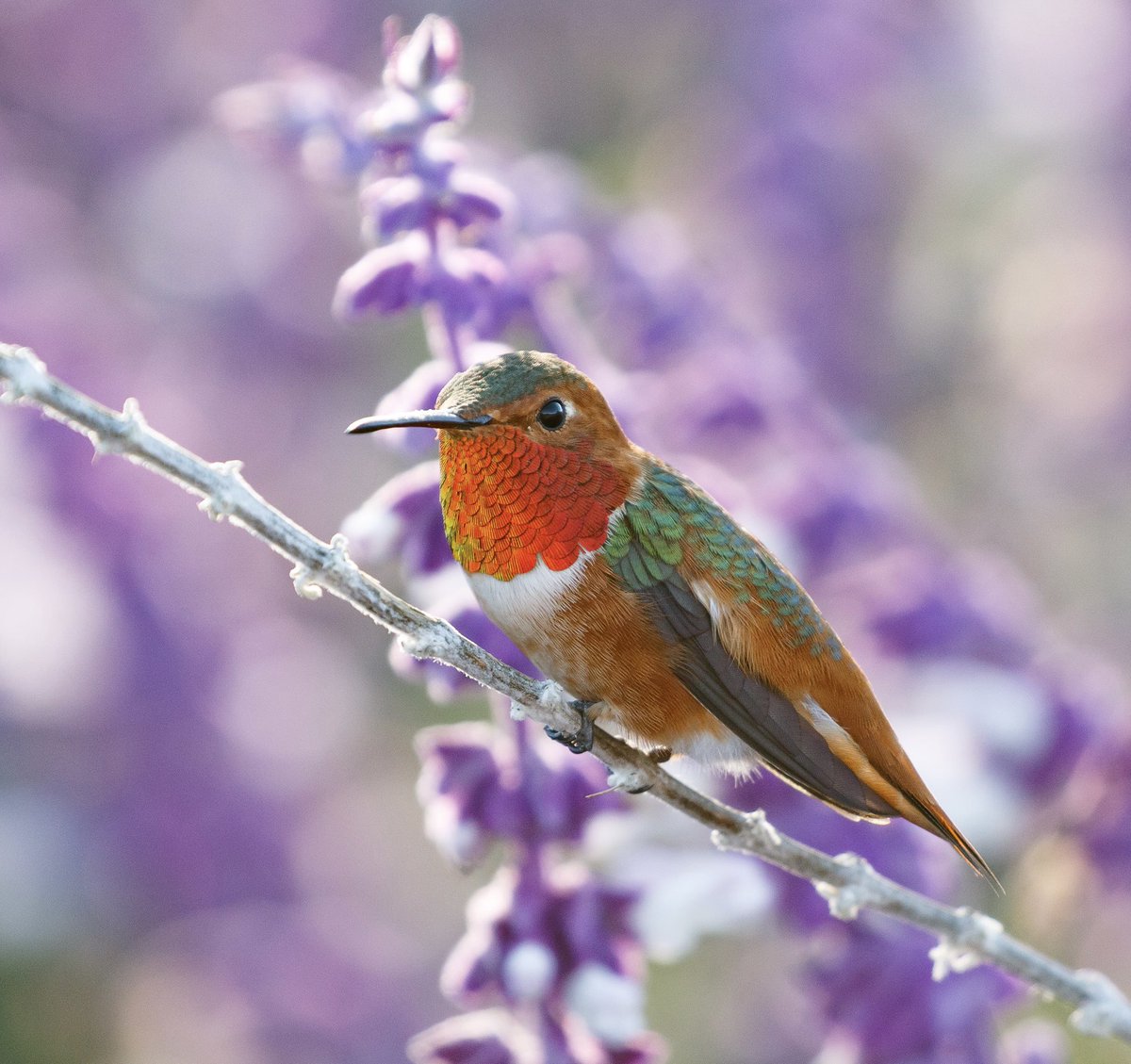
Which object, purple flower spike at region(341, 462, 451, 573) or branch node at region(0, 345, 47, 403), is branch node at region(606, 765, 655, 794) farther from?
branch node at region(0, 345, 47, 403)

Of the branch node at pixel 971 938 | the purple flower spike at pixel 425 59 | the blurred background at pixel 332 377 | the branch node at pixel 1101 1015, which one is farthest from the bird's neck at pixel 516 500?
the blurred background at pixel 332 377

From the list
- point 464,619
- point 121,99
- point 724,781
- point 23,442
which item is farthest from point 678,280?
point 121,99

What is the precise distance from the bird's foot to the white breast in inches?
4.2

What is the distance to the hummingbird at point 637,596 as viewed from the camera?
66.3 inches

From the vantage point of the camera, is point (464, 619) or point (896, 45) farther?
point (896, 45)

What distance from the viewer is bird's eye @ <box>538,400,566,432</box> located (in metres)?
1.69

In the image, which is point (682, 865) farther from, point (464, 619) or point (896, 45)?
point (896, 45)

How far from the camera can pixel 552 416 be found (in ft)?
5.55

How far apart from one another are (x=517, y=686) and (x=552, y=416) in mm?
284

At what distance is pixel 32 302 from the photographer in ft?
12.7

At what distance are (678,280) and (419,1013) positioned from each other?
5.80 ft

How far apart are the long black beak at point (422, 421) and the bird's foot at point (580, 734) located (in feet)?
1.09

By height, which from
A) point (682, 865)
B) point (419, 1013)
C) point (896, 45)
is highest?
point (896, 45)

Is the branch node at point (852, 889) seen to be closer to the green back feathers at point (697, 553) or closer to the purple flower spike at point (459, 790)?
the green back feathers at point (697, 553)
